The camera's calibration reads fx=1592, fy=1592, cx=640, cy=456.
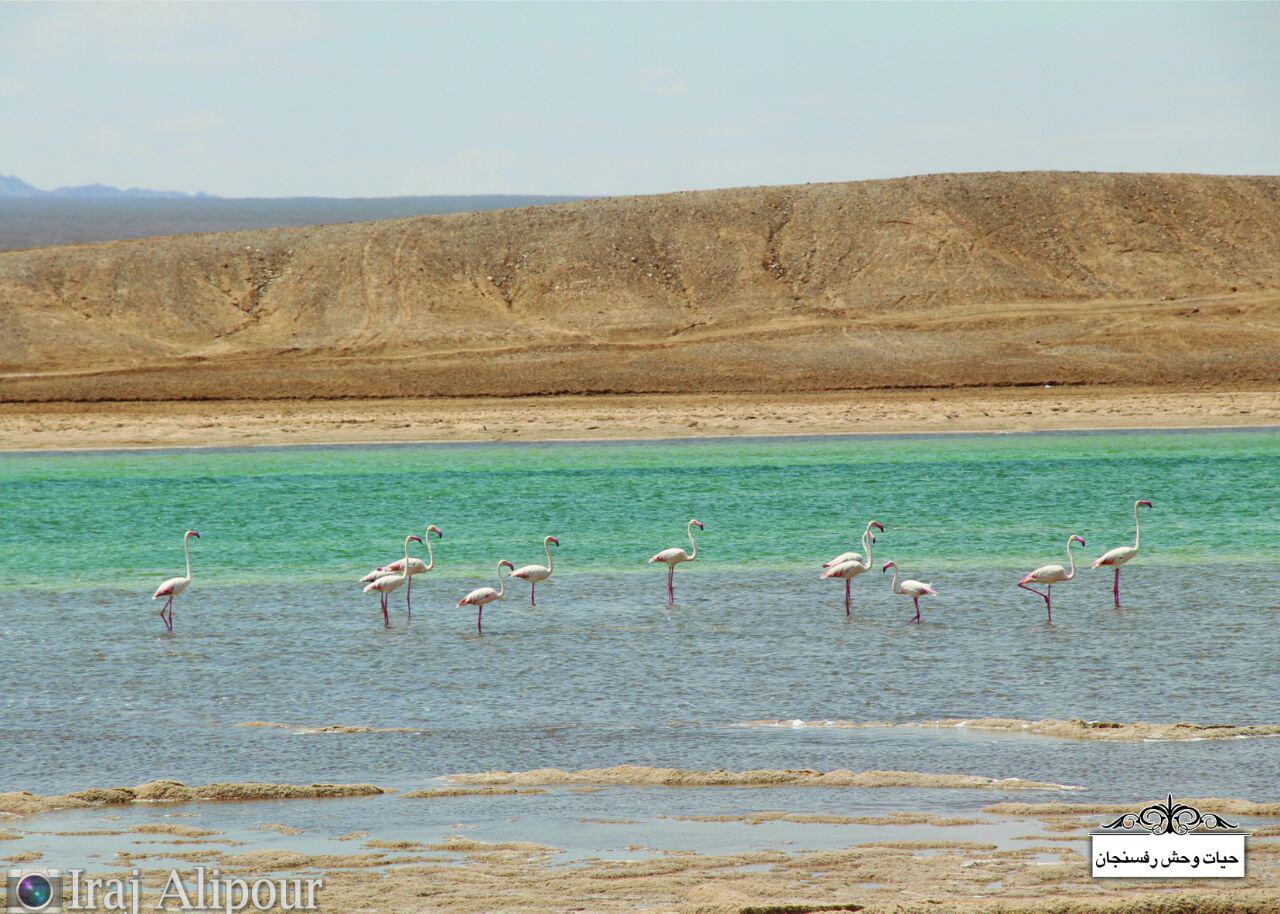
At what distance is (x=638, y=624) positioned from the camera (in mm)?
18453

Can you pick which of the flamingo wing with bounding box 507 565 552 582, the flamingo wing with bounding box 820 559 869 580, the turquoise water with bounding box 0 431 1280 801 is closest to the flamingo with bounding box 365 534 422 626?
the turquoise water with bounding box 0 431 1280 801

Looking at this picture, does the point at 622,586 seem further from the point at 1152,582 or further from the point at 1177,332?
the point at 1177,332

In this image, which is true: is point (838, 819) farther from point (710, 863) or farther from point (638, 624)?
point (638, 624)

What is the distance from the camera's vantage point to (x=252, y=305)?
69.2 meters

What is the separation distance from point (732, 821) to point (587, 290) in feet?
199

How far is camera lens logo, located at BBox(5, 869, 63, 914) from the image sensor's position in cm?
846

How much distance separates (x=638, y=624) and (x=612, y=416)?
946 inches

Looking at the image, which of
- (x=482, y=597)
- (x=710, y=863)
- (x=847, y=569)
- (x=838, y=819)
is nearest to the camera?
(x=710, y=863)

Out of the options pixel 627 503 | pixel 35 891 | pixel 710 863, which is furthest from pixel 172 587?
pixel 627 503

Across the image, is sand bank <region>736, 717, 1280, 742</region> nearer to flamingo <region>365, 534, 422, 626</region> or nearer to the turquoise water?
the turquoise water

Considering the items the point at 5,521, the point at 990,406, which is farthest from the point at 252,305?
the point at 5,521

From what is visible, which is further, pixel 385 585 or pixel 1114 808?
pixel 385 585

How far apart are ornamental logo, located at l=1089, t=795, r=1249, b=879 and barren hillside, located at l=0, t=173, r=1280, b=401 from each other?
126ft

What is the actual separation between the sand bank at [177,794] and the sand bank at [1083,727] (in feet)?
12.2
